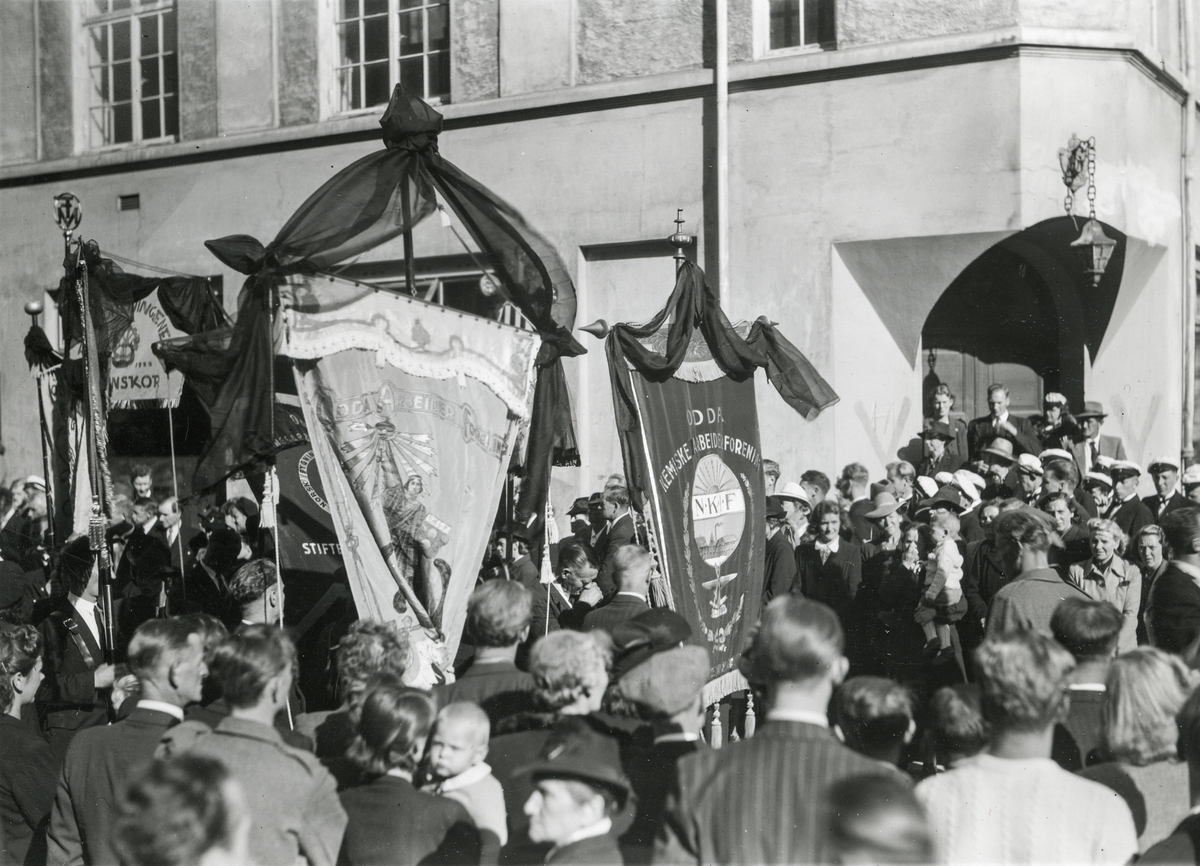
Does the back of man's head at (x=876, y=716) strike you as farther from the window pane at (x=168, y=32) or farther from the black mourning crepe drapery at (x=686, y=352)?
the window pane at (x=168, y=32)

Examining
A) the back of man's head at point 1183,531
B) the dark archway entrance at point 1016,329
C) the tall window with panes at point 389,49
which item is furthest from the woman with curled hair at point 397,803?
the tall window with panes at point 389,49

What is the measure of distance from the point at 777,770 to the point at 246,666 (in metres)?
1.73

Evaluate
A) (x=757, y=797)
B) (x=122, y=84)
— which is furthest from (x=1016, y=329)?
(x=122, y=84)

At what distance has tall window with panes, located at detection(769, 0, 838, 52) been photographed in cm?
1238

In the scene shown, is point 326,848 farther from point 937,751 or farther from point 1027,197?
point 1027,197

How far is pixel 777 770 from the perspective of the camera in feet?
10.2

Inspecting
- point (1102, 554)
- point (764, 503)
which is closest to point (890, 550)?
point (764, 503)

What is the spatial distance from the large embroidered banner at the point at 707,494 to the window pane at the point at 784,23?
5.65 m

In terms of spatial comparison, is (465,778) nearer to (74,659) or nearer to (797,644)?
(797,644)

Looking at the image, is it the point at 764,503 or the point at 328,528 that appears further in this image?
the point at 764,503

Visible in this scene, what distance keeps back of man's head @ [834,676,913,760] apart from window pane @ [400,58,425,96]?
11.5m

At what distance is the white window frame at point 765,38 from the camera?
40.7 feet

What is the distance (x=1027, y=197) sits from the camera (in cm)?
1116

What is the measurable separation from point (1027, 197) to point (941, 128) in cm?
97
